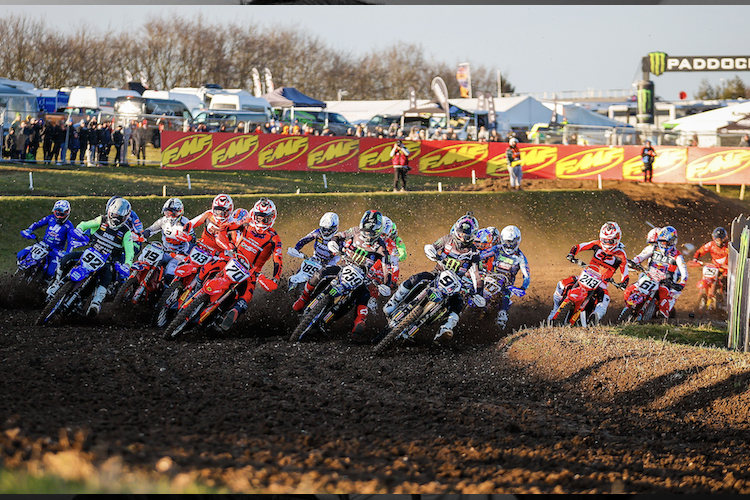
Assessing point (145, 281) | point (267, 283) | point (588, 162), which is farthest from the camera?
point (588, 162)

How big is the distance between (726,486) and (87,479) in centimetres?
437

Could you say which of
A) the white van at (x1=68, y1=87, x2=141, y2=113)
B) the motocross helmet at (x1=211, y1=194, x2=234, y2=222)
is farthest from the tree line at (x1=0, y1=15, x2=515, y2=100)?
the motocross helmet at (x1=211, y1=194, x2=234, y2=222)

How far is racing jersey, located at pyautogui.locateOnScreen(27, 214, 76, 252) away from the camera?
1161 cm

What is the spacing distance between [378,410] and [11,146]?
861 inches

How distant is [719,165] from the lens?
98.5ft

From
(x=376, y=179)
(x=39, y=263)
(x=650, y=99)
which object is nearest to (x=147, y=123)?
(x=376, y=179)

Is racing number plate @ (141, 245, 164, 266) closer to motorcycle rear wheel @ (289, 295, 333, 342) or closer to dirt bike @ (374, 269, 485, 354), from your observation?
motorcycle rear wheel @ (289, 295, 333, 342)

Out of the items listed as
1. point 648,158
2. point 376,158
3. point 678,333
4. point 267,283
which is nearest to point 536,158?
point 648,158

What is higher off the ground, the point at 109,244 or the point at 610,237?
the point at 109,244

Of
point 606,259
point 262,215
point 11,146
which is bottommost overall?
point 606,259

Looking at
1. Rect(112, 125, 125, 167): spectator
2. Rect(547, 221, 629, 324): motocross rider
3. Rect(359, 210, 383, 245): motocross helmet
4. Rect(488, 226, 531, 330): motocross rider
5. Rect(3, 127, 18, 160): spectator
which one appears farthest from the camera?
Rect(112, 125, 125, 167): spectator

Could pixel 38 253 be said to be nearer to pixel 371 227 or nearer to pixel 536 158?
pixel 371 227

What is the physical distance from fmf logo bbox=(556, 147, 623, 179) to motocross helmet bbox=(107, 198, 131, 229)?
22.9m

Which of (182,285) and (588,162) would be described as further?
(588,162)
